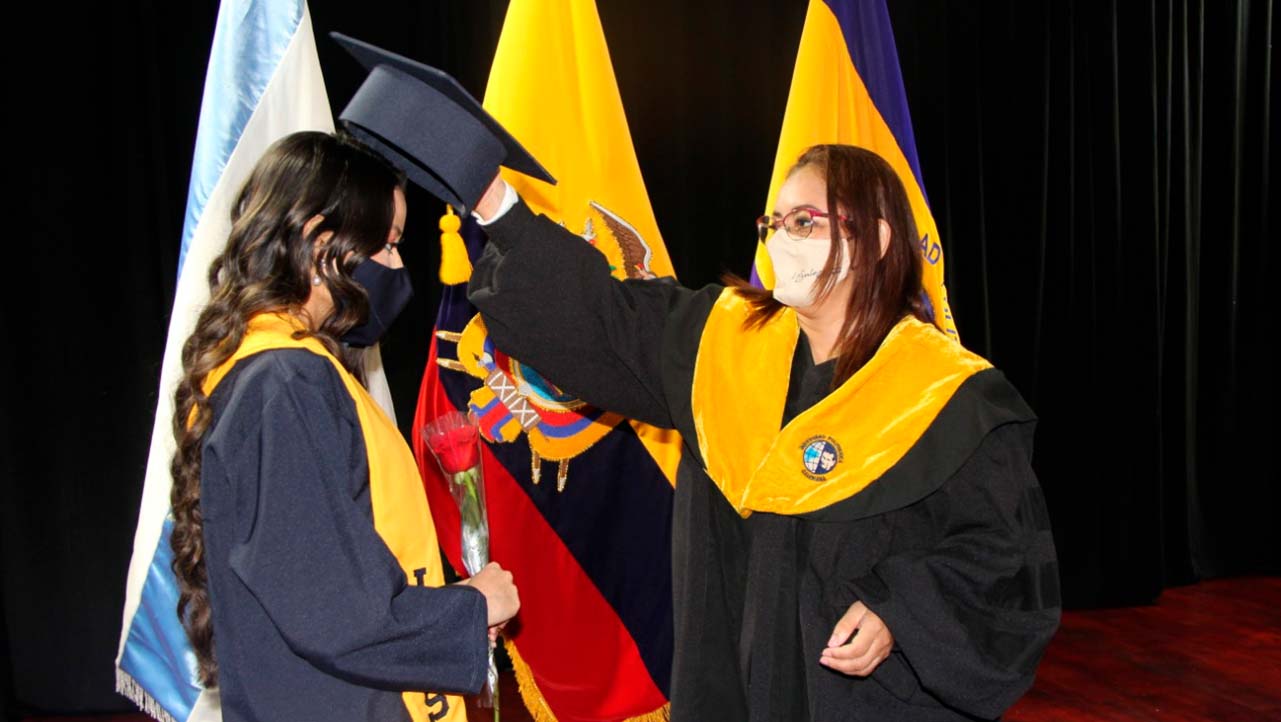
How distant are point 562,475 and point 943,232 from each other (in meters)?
2.42

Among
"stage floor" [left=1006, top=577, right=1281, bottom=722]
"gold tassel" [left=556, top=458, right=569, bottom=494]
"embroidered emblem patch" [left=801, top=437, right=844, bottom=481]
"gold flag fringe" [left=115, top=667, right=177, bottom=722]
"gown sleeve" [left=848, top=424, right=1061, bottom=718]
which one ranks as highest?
"embroidered emblem patch" [left=801, top=437, right=844, bottom=481]

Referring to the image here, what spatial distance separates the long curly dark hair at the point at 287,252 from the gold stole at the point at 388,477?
0.02m

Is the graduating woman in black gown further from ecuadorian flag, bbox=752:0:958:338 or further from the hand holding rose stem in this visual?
ecuadorian flag, bbox=752:0:958:338

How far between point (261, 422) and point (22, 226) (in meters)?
2.82

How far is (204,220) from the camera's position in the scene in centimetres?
246

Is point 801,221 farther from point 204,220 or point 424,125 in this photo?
point 204,220

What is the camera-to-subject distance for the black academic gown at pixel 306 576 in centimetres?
109

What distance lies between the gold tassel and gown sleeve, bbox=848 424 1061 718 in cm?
153

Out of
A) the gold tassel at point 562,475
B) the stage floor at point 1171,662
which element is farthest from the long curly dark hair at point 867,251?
the stage floor at point 1171,662

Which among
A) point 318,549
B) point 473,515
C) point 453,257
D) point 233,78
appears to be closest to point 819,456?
point 473,515

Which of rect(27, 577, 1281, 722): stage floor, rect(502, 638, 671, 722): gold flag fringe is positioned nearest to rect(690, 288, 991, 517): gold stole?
rect(502, 638, 671, 722): gold flag fringe

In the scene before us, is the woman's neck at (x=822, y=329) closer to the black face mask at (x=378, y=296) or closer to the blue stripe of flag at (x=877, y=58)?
the black face mask at (x=378, y=296)

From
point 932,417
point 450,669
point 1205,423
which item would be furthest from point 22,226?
point 1205,423

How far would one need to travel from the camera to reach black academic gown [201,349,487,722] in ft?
3.57
